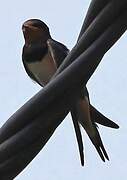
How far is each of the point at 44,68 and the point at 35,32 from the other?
0.82 feet

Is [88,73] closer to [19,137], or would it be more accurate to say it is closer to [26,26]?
[19,137]

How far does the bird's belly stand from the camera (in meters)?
2.54

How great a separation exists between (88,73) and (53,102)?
0.21 ft

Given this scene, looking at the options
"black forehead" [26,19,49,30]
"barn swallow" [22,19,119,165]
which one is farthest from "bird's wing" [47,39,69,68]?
"black forehead" [26,19,49,30]

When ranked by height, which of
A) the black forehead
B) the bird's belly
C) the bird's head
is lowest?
the bird's belly

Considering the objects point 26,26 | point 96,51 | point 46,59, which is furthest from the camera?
point 26,26

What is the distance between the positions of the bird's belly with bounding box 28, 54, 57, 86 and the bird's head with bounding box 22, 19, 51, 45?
0.13m

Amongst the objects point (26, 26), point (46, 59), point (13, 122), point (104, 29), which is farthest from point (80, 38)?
point (26, 26)

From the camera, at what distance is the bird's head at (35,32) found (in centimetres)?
270

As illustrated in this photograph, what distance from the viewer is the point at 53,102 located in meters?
0.80

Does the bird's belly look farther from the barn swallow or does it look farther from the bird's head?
the bird's head

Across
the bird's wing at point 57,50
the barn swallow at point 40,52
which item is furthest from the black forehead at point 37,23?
the bird's wing at point 57,50

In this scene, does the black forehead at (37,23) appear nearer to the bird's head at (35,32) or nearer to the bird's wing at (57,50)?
the bird's head at (35,32)

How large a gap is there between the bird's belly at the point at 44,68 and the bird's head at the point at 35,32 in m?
0.13
